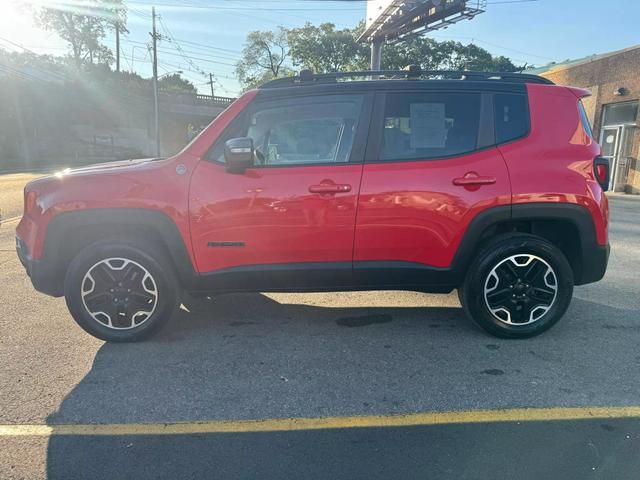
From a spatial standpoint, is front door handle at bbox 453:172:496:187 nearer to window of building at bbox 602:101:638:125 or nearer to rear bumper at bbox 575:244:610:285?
rear bumper at bbox 575:244:610:285

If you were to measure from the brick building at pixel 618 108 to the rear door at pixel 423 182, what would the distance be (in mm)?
15800

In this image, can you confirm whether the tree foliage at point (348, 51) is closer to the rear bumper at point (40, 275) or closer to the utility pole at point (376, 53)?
the utility pole at point (376, 53)

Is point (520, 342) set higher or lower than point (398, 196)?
lower

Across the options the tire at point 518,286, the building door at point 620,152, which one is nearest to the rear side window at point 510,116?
the tire at point 518,286

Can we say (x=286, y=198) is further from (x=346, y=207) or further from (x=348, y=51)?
(x=348, y=51)

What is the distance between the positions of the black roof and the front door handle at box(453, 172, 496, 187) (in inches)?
30.8

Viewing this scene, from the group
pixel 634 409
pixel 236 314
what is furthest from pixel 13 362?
pixel 634 409

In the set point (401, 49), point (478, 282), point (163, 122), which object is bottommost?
point (478, 282)

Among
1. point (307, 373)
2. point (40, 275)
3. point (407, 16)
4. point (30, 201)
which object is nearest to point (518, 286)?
point (307, 373)

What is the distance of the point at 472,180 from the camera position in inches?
137

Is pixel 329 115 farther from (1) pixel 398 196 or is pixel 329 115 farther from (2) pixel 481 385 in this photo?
(2) pixel 481 385

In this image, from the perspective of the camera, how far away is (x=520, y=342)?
370 cm

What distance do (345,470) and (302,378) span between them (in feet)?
3.04

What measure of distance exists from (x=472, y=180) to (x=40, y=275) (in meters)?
3.42
